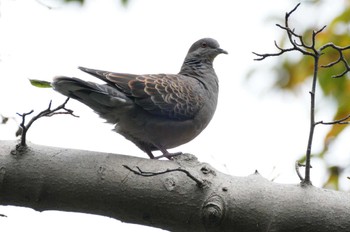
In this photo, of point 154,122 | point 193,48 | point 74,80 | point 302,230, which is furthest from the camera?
point 193,48

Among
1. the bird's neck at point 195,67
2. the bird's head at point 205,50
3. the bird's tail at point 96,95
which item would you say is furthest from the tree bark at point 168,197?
the bird's head at point 205,50

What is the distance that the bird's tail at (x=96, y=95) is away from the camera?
302cm

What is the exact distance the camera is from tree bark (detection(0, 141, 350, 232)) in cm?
212

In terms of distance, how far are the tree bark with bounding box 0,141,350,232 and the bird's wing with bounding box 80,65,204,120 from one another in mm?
1152

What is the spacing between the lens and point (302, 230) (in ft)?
6.94

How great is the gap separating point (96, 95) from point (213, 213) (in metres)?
1.42

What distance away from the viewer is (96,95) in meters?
3.28

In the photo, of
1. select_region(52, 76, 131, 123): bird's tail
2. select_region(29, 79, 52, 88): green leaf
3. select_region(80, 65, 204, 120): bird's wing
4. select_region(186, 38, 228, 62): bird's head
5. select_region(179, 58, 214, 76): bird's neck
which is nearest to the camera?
select_region(29, 79, 52, 88): green leaf

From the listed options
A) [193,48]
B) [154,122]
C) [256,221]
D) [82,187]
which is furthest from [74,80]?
[193,48]

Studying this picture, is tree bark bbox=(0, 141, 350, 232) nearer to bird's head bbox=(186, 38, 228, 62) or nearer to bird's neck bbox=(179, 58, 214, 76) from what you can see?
bird's neck bbox=(179, 58, 214, 76)

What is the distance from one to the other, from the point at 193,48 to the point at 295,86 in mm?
987

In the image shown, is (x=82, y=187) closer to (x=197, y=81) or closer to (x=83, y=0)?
(x=83, y=0)

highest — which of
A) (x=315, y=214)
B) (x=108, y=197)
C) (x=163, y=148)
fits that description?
(x=315, y=214)

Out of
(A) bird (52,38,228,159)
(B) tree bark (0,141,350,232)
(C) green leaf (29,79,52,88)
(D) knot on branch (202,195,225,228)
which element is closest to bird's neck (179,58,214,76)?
(A) bird (52,38,228,159)
